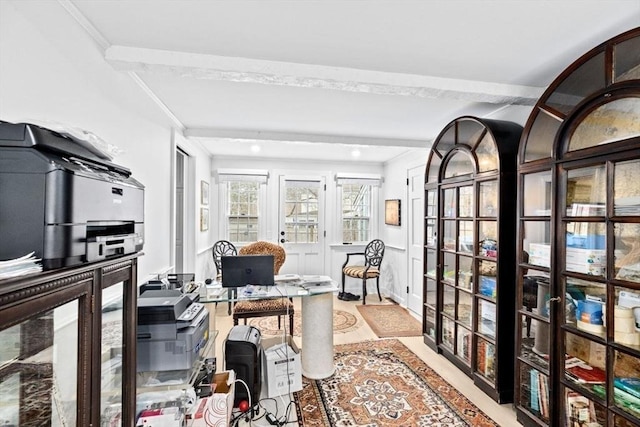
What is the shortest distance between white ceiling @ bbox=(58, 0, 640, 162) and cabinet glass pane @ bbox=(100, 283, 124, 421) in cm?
132

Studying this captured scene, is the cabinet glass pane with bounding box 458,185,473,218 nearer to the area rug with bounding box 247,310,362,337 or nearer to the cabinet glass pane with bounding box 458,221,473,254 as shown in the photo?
the cabinet glass pane with bounding box 458,221,473,254

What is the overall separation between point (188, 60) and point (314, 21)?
33.1 inches

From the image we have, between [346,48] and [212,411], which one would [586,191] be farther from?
[212,411]

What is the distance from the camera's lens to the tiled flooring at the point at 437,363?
2.39 m

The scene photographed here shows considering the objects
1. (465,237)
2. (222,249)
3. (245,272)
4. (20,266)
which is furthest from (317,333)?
(222,249)

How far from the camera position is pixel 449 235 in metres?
3.23

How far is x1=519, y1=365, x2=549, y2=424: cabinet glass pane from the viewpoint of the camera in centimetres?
211

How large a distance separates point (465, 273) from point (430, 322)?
0.89 m

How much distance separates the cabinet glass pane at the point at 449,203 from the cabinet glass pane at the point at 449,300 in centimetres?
71

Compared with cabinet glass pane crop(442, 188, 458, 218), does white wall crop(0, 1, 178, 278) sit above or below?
above

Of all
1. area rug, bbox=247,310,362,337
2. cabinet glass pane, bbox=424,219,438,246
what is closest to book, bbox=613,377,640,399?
cabinet glass pane, bbox=424,219,438,246

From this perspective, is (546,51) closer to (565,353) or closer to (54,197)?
(565,353)


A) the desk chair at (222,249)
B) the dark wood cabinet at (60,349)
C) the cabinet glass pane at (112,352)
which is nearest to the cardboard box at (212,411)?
the cabinet glass pane at (112,352)

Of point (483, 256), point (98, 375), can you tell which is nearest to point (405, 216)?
point (483, 256)
